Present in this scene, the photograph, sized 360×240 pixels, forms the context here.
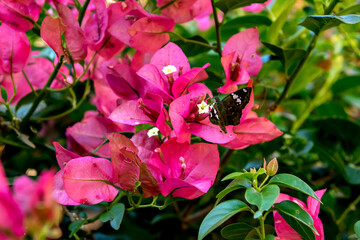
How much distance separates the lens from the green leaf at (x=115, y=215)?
1.72 feet

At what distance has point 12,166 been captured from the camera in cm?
98

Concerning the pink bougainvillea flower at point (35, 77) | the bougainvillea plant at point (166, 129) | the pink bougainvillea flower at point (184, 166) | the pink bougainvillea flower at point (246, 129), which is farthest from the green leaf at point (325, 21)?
the pink bougainvillea flower at point (35, 77)

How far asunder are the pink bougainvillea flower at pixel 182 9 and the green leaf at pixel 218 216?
1.20ft

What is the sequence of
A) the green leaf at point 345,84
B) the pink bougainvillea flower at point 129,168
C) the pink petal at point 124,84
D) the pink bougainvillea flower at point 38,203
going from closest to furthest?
the pink bougainvillea flower at point 38,203, the pink bougainvillea flower at point 129,168, the pink petal at point 124,84, the green leaf at point 345,84

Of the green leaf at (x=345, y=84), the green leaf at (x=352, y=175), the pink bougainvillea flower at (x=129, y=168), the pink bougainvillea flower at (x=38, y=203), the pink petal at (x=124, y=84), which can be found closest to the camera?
the pink bougainvillea flower at (x=38, y=203)

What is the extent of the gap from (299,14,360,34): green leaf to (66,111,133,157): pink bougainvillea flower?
35 centimetres

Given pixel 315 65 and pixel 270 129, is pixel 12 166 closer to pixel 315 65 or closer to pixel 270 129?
pixel 270 129

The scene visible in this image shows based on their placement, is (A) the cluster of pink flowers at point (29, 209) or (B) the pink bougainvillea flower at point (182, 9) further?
(B) the pink bougainvillea flower at point (182, 9)

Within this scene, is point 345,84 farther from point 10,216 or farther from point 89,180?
point 10,216

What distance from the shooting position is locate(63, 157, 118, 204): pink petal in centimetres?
54

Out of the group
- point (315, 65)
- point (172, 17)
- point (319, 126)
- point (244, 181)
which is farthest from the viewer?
point (315, 65)

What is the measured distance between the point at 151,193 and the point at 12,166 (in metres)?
0.58

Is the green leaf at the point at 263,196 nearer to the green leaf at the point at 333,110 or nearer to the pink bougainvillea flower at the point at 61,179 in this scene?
the pink bougainvillea flower at the point at 61,179

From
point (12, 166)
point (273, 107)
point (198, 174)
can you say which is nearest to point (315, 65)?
point (273, 107)
